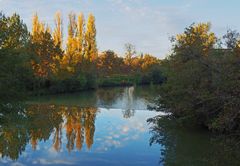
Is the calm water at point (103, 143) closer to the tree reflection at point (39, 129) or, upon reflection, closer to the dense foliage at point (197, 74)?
the tree reflection at point (39, 129)

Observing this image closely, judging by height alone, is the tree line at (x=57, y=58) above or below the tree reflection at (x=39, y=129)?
above

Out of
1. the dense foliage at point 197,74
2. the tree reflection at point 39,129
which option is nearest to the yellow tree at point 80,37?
the tree reflection at point 39,129

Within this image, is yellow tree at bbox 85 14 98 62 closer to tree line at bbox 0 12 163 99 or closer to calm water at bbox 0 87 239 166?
tree line at bbox 0 12 163 99

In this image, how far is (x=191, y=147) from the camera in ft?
40.3

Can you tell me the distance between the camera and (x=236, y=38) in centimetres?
1186

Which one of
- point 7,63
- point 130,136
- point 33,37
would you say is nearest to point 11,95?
point 7,63

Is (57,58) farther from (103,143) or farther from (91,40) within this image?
(103,143)

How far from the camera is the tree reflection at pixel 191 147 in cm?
950

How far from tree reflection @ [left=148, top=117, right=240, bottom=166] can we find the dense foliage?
26.2 inches

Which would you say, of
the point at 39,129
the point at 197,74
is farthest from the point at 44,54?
the point at 197,74

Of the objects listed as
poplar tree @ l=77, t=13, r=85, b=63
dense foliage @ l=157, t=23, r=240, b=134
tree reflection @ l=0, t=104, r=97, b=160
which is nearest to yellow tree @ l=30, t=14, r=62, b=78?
poplar tree @ l=77, t=13, r=85, b=63

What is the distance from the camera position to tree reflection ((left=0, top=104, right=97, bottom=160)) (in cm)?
1217

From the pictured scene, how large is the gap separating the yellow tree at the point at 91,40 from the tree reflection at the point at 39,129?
28.6m

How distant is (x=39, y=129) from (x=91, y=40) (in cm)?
3727
